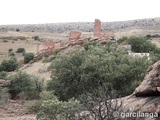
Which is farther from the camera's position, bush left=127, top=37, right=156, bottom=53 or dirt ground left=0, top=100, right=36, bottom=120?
bush left=127, top=37, right=156, bottom=53

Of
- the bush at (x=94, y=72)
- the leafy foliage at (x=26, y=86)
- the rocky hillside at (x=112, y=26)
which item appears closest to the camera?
the bush at (x=94, y=72)

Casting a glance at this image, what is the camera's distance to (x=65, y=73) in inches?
1190

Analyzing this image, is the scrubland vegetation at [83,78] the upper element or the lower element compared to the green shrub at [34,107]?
upper

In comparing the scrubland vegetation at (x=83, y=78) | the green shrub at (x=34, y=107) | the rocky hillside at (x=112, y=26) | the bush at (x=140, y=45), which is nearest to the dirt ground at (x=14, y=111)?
the green shrub at (x=34, y=107)

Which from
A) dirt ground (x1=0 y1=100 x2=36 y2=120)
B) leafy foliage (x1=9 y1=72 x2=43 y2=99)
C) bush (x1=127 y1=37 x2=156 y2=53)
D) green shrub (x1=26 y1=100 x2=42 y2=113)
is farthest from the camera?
bush (x1=127 y1=37 x2=156 y2=53)

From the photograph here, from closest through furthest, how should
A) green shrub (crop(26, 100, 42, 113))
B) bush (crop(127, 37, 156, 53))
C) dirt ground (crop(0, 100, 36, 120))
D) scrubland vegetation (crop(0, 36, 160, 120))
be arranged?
dirt ground (crop(0, 100, 36, 120))
green shrub (crop(26, 100, 42, 113))
scrubland vegetation (crop(0, 36, 160, 120))
bush (crop(127, 37, 156, 53))

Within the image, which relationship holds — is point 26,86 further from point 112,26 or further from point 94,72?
point 112,26

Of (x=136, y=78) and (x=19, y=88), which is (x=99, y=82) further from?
(x=19, y=88)

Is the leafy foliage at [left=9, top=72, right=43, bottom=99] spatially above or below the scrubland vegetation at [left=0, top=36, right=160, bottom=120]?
below

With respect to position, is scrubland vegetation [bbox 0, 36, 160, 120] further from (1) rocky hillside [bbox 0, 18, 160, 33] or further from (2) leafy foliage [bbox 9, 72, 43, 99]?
(1) rocky hillside [bbox 0, 18, 160, 33]

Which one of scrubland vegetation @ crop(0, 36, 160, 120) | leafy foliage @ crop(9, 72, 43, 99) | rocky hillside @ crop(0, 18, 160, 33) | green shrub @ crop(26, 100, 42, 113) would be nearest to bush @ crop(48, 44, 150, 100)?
scrubland vegetation @ crop(0, 36, 160, 120)

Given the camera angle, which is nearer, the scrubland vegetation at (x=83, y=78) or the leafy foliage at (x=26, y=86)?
the scrubland vegetation at (x=83, y=78)

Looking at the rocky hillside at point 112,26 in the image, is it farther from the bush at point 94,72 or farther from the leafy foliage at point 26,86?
the bush at point 94,72

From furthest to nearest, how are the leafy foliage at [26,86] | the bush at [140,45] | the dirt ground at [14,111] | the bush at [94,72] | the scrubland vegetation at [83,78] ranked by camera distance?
1. the bush at [140,45]
2. the leafy foliage at [26,86]
3. the bush at [94,72]
4. the scrubland vegetation at [83,78]
5. the dirt ground at [14,111]
